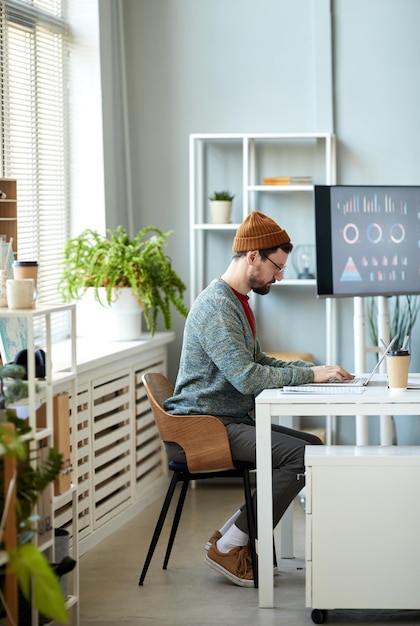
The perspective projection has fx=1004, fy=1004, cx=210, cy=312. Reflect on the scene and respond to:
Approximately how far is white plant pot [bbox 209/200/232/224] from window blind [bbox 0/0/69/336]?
786 mm

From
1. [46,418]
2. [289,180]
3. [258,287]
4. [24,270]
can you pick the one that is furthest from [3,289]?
[289,180]

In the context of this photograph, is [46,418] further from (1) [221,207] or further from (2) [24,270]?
(1) [221,207]

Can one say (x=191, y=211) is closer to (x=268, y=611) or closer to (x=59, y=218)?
(x=59, y=218)

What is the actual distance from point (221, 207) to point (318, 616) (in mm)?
2588

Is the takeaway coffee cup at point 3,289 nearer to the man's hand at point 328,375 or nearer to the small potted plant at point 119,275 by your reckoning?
the man's hand at point 328,375

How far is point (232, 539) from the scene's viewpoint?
3869 mm

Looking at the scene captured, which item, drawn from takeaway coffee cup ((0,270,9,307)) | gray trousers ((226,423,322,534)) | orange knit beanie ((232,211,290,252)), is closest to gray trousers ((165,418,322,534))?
gray trousers ((226,423,322,534))

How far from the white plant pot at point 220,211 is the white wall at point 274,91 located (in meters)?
0.30

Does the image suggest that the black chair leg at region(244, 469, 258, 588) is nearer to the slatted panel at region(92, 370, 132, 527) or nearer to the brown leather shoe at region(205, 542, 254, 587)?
the brown leather shoe at region(205, 542, 254, 587)

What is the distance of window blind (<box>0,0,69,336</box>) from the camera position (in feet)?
15.1

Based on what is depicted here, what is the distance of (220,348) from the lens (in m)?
3.77

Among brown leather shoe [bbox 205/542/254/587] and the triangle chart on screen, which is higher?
the triangle chart on screen

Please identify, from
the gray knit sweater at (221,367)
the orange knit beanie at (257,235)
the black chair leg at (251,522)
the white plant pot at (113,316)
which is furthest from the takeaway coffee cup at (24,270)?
the white plant pot at (113,316)

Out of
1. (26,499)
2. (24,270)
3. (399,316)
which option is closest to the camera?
(26,499)
